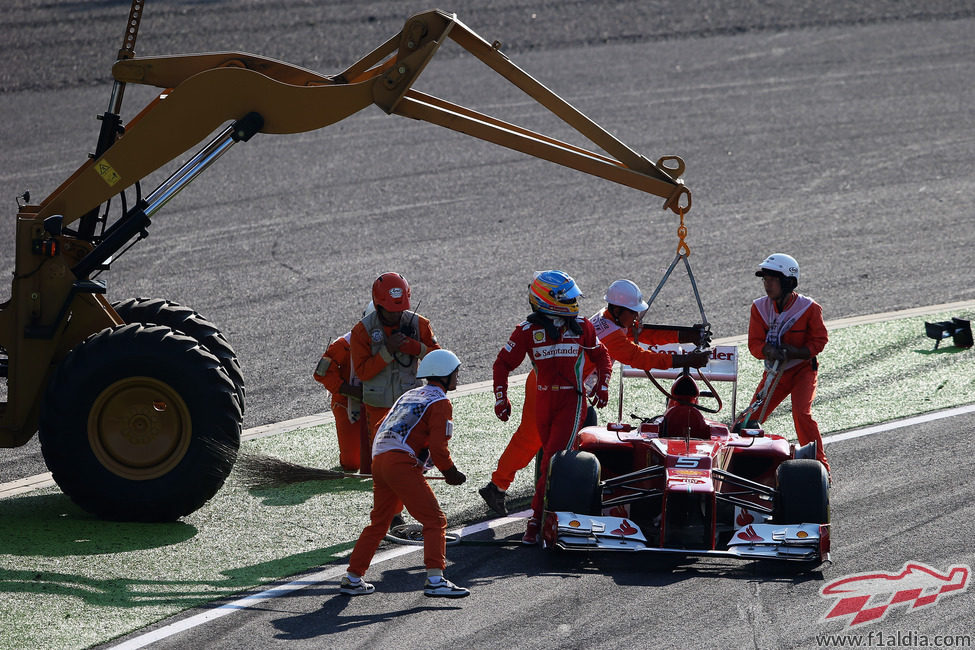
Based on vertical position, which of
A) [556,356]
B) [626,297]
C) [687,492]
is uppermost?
[626,297]

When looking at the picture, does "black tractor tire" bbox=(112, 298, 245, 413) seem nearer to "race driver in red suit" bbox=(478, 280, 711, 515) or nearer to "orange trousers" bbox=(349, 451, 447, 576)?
"race driver in red suit" bbox=(478, 280, 711, 515)

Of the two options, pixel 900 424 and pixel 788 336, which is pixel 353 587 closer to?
pixel 788 336

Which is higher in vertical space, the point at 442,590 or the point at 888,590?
the point at 442,590

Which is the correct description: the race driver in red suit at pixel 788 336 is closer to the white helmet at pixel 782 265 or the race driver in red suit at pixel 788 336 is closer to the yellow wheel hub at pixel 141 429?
the white helmet at pixel 782 265

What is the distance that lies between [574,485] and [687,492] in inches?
32.8

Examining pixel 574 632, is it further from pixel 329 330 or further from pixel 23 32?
pixel 23 32

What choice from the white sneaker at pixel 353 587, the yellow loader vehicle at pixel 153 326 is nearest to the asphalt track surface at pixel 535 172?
the yellow loader vehicle at pixel 153 326

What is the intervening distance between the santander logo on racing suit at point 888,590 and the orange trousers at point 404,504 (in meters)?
2.68

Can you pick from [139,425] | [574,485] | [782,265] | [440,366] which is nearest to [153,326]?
[139,425]

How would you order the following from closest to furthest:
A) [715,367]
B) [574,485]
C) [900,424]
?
[574,485] < [715,367] < [900,424]

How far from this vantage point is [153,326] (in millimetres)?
10680

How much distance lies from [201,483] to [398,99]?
3.49 metres

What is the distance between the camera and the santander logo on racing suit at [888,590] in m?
8.60

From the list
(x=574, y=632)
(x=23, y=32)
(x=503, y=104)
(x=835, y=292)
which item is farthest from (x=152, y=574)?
(x=23, y=32)
